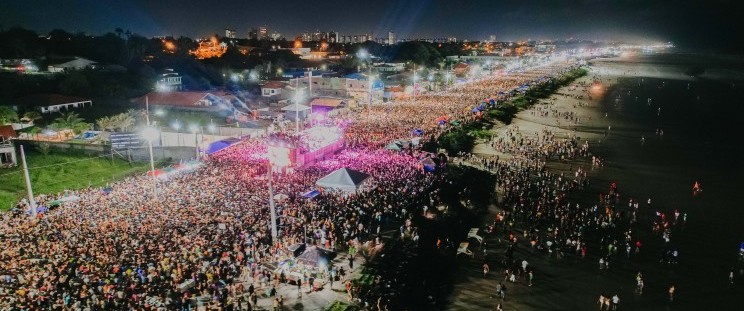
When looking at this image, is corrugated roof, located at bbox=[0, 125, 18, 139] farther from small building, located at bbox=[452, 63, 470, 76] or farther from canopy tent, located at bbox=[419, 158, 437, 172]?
small building, located at bbox=[452, 63, 470, 76]

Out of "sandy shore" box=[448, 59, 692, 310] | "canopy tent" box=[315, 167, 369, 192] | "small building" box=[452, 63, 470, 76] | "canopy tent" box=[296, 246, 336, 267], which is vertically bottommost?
"sandy shore" box=[448, 59, 692, 310]

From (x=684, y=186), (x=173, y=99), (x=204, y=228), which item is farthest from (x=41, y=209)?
(x=684, y=186)

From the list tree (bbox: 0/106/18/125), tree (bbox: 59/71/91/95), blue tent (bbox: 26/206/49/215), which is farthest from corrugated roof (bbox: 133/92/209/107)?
blue tent (bbox: 26/206/49/215)

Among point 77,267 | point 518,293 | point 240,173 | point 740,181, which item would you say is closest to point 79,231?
point 77,267

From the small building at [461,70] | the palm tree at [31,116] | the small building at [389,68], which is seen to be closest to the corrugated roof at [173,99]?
the palm tree at [31,116]

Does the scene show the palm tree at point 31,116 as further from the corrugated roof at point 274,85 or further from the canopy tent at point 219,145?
the corrugated roof at point 274,85

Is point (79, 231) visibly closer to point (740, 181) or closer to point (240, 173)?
point (240, 173)

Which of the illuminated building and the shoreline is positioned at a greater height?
the illuminated building
